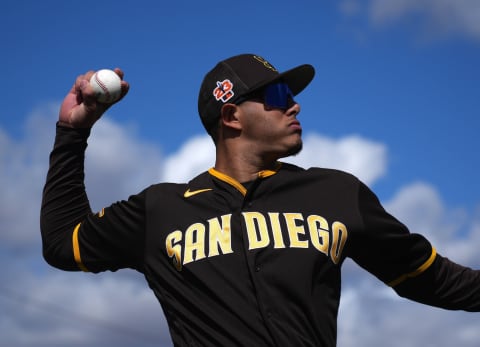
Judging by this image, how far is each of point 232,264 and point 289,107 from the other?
126 cm

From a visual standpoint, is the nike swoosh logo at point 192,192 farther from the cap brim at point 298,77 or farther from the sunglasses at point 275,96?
the cap brim at point 298,77

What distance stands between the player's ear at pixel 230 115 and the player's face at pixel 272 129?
0.19 ft

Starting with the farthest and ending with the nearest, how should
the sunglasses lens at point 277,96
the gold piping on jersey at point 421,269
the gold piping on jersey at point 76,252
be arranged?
the sunglasses lens at point 277,96 < the gold piping on jersey at point 76,252 < the gold piping on jersey at point 421,269

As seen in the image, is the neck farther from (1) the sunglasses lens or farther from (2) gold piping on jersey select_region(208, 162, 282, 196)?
(1) the sunglasses lens

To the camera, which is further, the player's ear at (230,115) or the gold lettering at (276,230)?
the player's ear at (230,115)

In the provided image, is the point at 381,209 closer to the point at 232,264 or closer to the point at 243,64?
the point at 232,264

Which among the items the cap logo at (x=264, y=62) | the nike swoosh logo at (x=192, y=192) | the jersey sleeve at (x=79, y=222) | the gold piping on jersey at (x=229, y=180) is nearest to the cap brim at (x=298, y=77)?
the cap logo at (x=264, y=62)

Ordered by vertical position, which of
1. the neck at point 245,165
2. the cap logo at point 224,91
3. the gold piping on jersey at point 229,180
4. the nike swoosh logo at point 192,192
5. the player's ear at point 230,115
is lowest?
the nike swoosh logo at point 192,192

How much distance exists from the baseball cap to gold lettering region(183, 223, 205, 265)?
1000 millimetres

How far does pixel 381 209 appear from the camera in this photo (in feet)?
15.1

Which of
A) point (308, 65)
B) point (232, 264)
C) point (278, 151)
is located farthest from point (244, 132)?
point (232, 264)

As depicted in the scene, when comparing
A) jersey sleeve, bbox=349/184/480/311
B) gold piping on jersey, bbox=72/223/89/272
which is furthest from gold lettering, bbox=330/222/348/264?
gold piping on jersey, bbox=72/223/89/272

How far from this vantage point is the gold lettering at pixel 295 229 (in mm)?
4285

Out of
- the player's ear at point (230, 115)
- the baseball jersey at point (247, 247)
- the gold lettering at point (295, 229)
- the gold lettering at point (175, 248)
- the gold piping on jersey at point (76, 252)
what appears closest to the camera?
the baseball jersey at point (247, 247)
